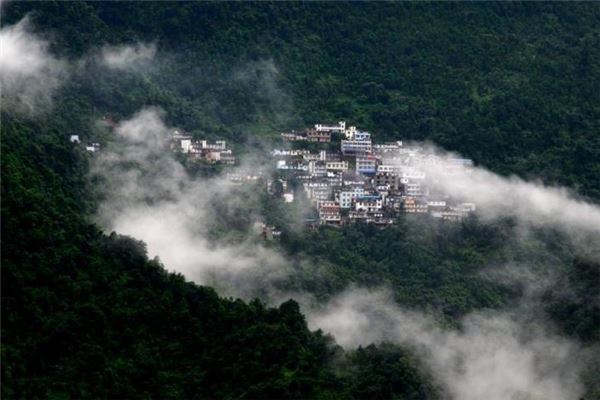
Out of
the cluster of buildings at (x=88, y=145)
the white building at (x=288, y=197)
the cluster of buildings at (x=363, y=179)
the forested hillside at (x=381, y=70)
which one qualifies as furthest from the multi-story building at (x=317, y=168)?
the cluster of buildings at (x=88, y=145)

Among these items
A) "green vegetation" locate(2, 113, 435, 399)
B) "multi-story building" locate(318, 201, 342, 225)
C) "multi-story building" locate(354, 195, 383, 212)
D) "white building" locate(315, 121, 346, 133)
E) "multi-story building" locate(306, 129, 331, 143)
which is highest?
"white building" locate(315, 121, 346, 133)

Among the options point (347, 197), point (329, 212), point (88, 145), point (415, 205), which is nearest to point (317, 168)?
point (347, 197)

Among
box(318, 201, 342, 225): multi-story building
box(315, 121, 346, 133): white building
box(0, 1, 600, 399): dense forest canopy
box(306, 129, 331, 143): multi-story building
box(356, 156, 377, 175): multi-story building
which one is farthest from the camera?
box(315, 121, 346, 133): white building

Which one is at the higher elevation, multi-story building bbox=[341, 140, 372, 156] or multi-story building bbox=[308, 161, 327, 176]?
multi-story building bbox=[341, 140, 372, 156]

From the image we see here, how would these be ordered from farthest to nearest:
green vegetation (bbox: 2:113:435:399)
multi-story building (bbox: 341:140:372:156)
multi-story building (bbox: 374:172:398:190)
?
multi-story building (bbox: 341:140:372:156) → multi-story building (bbox: 374:172:398:190) → green vegetation (bbox: 2:113:435:399)

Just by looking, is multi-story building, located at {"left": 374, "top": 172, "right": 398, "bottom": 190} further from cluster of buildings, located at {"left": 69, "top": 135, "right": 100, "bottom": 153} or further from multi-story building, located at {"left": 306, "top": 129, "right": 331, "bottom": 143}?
cluster of buildings, located at {"left": 69, "top": 135, "right": 100, "bottom": 153}

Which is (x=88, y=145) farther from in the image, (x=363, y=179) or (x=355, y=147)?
(x=355, y=147)

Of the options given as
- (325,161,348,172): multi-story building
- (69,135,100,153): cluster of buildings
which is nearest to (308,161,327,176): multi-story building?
(325,161,348,172): multi-story building
